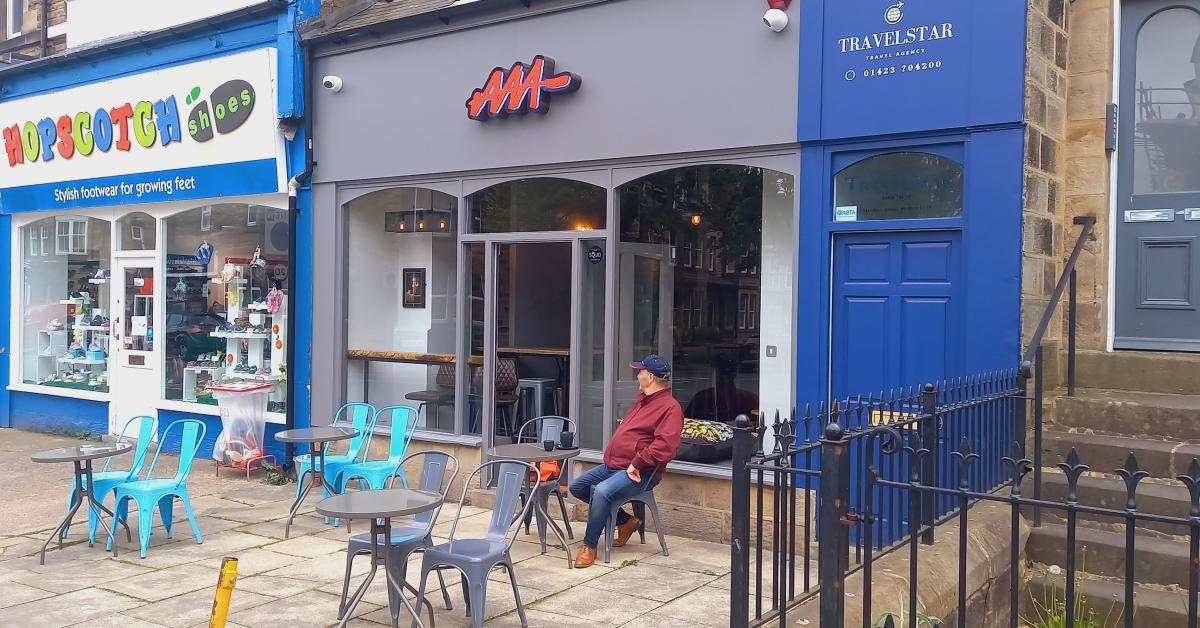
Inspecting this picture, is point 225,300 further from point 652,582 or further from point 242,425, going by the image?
point 652,582

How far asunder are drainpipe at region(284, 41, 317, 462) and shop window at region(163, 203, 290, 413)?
269 millimetres

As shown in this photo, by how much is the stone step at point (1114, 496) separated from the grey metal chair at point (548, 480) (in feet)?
10.6

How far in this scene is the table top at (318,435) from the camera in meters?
7.94

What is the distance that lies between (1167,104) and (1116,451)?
2.64 meters

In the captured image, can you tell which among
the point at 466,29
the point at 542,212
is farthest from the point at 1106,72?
the point at 466,29

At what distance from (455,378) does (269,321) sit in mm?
2935

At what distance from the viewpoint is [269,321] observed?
438 inches

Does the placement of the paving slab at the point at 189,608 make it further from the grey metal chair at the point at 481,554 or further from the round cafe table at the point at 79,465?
the round cafe table at the point at 79,465

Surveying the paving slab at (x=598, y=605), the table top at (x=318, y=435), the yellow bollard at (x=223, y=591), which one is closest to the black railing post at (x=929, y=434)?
the paving slab at (x=598, y=605)

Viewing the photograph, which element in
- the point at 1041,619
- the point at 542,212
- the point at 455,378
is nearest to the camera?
the point at 1041,619

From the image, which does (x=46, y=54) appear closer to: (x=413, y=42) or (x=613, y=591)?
(x=413, y=42)

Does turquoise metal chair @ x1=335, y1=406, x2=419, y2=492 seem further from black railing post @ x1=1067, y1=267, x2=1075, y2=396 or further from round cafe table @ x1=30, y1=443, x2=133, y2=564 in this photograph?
black railing post @ x1=1067, y1=267, x2=1075, y2=396

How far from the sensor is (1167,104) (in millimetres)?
7004

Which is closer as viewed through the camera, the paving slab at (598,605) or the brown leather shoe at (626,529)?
the paving slab at (598,605)
